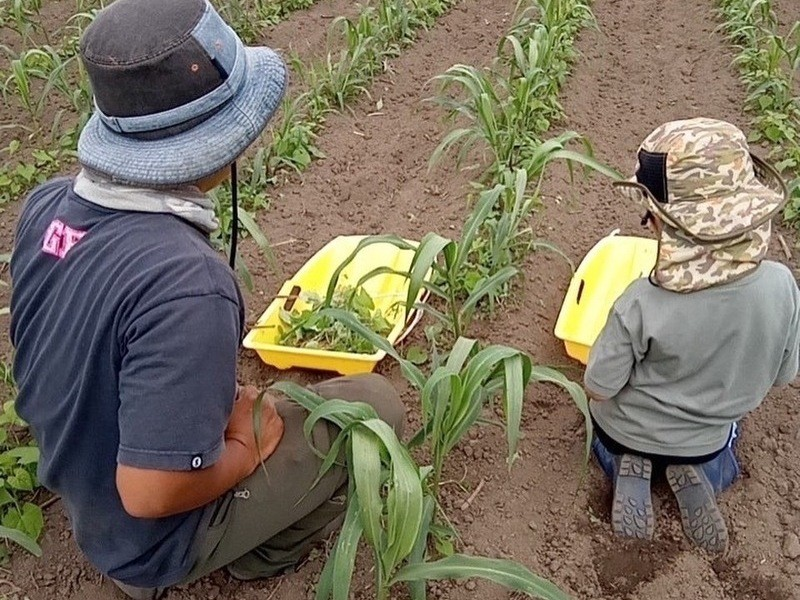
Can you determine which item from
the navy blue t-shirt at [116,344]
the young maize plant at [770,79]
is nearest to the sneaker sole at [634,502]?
the navy blue t-shirt at [116,344]

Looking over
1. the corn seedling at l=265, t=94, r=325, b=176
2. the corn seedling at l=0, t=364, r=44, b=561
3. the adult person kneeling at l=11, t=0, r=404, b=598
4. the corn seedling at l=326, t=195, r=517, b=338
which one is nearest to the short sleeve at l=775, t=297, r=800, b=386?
the corn seedling at l=326, t=195, r=517, b=338

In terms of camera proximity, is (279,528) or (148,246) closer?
(148,246)

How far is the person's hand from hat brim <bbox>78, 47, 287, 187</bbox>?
0.46 m

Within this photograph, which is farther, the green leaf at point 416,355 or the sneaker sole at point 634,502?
the green leaf at point 416,355

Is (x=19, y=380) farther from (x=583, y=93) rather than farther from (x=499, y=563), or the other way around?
(x=583, y=93)

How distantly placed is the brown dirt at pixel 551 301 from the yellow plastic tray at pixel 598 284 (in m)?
0.12

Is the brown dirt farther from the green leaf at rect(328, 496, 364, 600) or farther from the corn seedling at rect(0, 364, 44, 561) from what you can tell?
the green leaf at rect(328, 496, 364, 600)

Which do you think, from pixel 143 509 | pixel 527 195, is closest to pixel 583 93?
pixel 527 195

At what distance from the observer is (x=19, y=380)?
1.54 m

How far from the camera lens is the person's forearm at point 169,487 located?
1.31 meters

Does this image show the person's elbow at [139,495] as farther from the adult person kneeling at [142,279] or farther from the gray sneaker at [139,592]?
the gray sneaker at [139,592]

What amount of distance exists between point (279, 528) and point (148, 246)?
0.70 metres

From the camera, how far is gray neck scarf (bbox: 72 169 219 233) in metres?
1.32

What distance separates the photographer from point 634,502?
192cm
